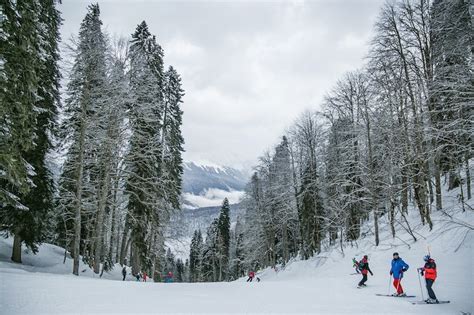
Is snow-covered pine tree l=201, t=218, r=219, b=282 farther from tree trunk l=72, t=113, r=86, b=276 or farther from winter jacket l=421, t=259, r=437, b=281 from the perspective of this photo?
winter jacket l=421, t=259, r=437, b=281

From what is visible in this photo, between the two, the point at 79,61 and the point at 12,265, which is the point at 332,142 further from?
the point at 12,265

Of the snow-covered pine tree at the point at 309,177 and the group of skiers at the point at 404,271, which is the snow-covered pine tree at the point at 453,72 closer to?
the group of skiers at the point at 404,271

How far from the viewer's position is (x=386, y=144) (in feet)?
73.6

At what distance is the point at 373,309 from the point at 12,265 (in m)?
19.3

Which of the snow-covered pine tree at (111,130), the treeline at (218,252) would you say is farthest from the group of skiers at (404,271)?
the treeline at (218,252)

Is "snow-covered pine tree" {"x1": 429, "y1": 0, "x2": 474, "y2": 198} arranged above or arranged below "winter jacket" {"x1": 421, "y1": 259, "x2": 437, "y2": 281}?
above

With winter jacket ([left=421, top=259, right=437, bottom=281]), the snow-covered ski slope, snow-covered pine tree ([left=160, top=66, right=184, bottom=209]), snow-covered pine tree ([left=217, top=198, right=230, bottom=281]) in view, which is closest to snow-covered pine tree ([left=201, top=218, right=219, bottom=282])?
snow-covered pine tree ([left=217, top=198, right=230, bottom=281])

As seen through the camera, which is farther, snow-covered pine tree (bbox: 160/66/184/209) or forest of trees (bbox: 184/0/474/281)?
snow-covered pine tree (bbox: 160/66/184/209)

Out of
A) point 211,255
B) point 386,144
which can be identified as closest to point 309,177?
point 386,144

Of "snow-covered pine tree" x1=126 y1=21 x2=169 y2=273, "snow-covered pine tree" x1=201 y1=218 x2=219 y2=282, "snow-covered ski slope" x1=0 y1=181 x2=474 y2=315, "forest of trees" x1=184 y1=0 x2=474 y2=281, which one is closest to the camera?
"snow-covered ski slope" x1=0 y1=181 x2=474 y2=315

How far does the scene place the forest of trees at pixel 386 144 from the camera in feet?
48.5

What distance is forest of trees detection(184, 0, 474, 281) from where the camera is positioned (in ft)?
48.5

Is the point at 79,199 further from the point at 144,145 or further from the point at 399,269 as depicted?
the point at 399,269

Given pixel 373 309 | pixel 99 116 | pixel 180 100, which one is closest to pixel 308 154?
pixel 180 100
